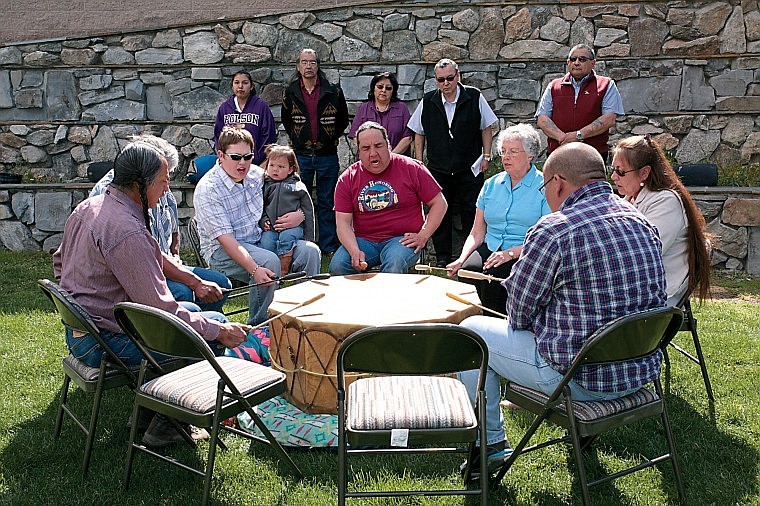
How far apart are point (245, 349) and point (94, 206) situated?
54.7 inches

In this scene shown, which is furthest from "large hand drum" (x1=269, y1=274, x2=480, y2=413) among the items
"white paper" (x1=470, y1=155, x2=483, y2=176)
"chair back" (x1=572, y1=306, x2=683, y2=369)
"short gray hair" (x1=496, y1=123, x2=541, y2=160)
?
"white paper" (x1=470, y1=155, x2=483, y2=176)

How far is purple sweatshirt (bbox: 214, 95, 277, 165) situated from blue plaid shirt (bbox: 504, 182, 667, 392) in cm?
467

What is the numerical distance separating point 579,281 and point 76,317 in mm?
1846

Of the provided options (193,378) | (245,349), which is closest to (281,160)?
(245,349)

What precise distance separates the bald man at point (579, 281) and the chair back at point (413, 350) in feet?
0.97

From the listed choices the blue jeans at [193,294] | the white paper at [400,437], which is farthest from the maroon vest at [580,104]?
the white paper at [400,437]

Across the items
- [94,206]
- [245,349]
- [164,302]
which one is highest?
[94,206]

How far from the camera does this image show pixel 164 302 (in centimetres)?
281

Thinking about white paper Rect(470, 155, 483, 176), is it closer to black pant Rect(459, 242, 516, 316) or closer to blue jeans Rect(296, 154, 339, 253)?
blue jeans Rect(296, 154, 339, 253)

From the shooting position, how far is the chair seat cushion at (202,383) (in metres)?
2.55

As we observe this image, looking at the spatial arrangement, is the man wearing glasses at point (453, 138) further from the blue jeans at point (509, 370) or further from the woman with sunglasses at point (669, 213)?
the blue jeans at point (509, 370)

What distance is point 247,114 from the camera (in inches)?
264

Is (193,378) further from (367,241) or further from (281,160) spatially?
(281,160)

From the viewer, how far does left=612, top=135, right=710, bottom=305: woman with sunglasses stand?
3.29m
